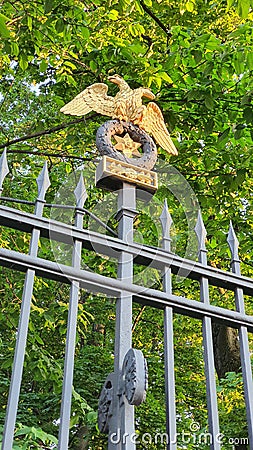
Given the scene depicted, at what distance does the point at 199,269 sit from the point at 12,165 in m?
3.42

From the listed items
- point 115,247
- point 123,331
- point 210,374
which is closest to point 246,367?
point 210,374

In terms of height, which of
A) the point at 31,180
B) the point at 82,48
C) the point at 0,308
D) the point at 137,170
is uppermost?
the point at 82,48

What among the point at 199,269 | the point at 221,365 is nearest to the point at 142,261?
the point at 199,269

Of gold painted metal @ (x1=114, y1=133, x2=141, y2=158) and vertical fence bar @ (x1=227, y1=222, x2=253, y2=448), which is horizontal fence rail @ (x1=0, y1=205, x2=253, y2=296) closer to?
vertical fence bar @ (x1=227, y1=222, x2=253, y2=448)

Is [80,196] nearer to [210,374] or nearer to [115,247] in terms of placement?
[115,247]

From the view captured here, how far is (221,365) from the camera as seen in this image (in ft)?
20.7

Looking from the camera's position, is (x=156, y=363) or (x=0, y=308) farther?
(x=156, y=363)

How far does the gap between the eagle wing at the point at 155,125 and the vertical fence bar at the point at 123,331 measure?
362 millimetres

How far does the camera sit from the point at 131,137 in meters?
1.99

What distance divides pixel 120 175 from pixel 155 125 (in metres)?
0.44

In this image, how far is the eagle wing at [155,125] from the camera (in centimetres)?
207

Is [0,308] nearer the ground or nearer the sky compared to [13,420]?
nearer the sky

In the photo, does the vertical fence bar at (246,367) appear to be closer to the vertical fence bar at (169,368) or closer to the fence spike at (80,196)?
the vertical fence bar at (169,368)

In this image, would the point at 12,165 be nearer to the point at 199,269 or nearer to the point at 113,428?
the point at 199,269
